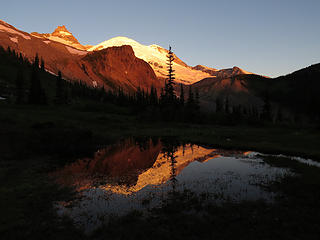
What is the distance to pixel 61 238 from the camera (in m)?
9.55

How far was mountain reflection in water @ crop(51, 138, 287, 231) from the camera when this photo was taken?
13168 mm

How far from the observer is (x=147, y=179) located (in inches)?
733

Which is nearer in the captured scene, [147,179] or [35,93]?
[147,179]

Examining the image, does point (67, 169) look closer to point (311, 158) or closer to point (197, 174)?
point (197, 174)

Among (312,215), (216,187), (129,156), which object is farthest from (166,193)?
(129,156)

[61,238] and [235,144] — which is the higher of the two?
[235,144]

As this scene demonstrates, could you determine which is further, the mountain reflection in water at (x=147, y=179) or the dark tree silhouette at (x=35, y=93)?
the dark tree silhouette at (x=35, y=93)

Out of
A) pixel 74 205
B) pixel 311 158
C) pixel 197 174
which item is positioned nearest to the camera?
pixel 74 205

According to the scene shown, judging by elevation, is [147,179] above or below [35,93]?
below

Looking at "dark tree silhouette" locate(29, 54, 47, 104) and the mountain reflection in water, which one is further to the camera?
"dark tree silhouette" locate(29, 54, 47, 104)

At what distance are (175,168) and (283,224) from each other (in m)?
12.8

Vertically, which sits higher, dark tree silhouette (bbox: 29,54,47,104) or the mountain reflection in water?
dark tree silhouette (bbox: 29,54,47,104)

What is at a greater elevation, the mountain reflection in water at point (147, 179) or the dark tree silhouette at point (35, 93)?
the dark tree silhouette at point (35, 93)

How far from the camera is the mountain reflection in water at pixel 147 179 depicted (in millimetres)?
13168
